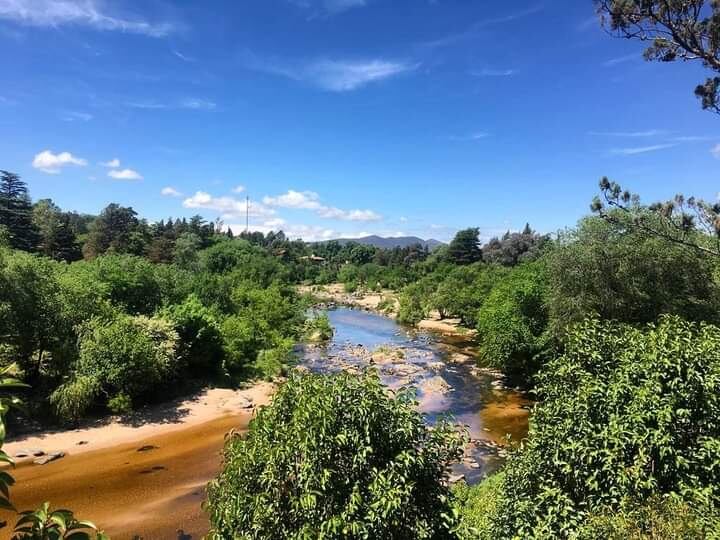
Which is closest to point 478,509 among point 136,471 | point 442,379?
point 136,471

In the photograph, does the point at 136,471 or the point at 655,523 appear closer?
the point at 655,523

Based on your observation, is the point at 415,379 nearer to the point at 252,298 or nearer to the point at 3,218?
the point at 252,298

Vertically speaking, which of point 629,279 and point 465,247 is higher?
point 465,247

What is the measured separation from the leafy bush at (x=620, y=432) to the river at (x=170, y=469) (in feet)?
7.22

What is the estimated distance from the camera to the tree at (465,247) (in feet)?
363

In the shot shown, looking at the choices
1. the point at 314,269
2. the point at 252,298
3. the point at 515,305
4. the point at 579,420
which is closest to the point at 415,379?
the point at 515,305

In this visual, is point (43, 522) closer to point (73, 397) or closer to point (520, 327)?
point (73, 397)

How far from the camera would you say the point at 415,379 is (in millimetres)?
34188

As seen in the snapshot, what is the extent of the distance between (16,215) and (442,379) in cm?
6120

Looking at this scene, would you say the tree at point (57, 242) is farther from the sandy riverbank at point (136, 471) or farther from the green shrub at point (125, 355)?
the sandy riverbank at point (136, 471)

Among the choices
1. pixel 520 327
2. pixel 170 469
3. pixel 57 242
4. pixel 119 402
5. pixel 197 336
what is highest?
pixel 57 242

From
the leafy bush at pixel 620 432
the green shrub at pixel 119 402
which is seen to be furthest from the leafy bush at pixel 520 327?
the green shrub at pixel 119 402

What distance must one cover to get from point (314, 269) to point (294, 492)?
370 feet

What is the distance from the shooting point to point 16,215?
60.9m
